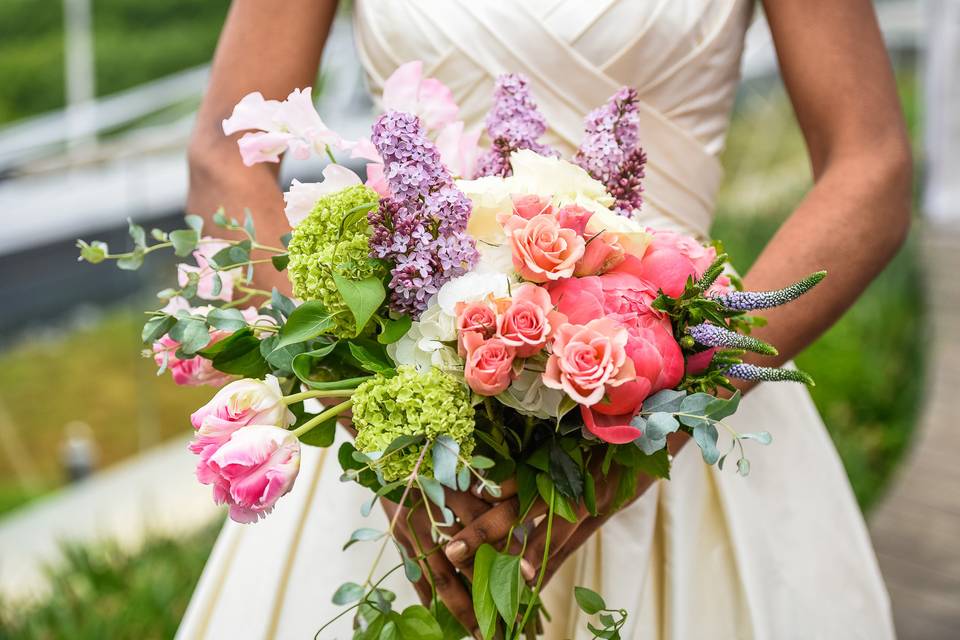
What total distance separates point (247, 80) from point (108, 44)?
870 centimetres

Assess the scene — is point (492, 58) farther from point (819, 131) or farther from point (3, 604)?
point (3, 604)

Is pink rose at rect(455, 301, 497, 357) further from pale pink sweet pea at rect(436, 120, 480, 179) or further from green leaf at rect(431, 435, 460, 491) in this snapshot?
pale pink sweet pea at rect(436, 120, 480, 179)

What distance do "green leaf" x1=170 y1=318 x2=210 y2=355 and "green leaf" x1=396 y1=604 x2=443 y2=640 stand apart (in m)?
0.36

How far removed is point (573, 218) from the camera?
41.2 inches

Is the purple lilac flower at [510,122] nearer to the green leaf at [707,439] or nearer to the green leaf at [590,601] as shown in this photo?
the green leaf at [707,439]

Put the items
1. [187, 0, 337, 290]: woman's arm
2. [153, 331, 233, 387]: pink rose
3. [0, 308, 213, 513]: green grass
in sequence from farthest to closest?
[0, 308, 213, 513]: green grass < [187, 0, 337, 290]: woman's arm < [153, 331, 233, 387]: pink rose

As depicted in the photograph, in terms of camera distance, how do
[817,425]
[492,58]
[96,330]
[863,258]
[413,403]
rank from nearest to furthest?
[413,403]
[863,258]
[492,58]
[817,425]
[96,330]

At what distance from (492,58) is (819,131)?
1.69 ft

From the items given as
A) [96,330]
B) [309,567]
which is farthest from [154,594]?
[96,330]

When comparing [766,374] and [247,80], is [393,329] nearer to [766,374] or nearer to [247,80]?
[766,374]

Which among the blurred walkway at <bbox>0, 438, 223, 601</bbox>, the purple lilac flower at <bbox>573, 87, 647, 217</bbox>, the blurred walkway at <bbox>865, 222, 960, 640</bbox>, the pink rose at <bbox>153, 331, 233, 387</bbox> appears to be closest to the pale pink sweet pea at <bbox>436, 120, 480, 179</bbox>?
the purple lilac flower at <bbox>573, 87, 647, 217</bbox>

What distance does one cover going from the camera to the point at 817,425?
1717mm

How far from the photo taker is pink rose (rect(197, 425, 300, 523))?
0.97m

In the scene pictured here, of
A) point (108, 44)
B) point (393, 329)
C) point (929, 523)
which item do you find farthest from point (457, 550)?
point (108, 44)
